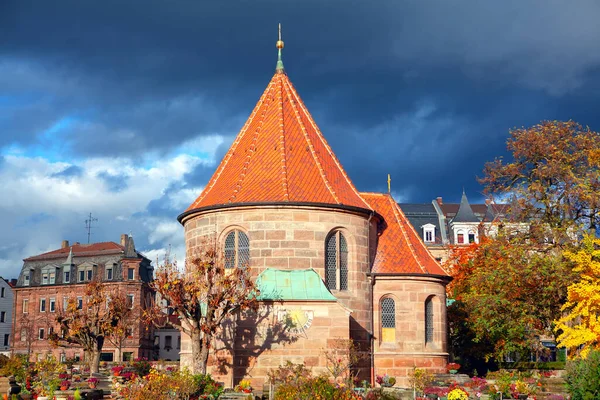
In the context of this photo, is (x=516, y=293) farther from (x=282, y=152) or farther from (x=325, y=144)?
(x=282, y=152)

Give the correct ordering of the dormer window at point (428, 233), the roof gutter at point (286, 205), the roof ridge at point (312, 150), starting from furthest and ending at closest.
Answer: the dormer window at point (428, 233) → the roof ridge at point (312, 150) → the roof gutter at point (286, 205)

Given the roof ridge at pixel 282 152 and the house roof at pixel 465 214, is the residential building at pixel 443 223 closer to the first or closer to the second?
the house roof at pixel 465 214

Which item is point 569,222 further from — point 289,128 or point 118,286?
point 118,286

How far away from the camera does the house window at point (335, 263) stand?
29891mm

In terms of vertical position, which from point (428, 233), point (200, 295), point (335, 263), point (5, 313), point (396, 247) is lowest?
point (200, 295)

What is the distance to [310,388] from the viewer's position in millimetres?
19625

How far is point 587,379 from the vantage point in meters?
23.4

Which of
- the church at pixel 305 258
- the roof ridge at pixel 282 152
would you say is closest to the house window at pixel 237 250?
the church at pixel 305 258

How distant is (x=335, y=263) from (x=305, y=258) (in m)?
1.52

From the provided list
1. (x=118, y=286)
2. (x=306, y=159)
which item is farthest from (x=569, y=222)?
(x=118, y=286)

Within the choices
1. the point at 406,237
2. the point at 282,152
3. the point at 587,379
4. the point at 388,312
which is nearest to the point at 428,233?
the point at 406,237

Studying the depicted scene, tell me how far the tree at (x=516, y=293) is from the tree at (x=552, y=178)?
1222mm

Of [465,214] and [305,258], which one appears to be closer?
[305,258]

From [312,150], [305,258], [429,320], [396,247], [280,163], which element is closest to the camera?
[305,258]
